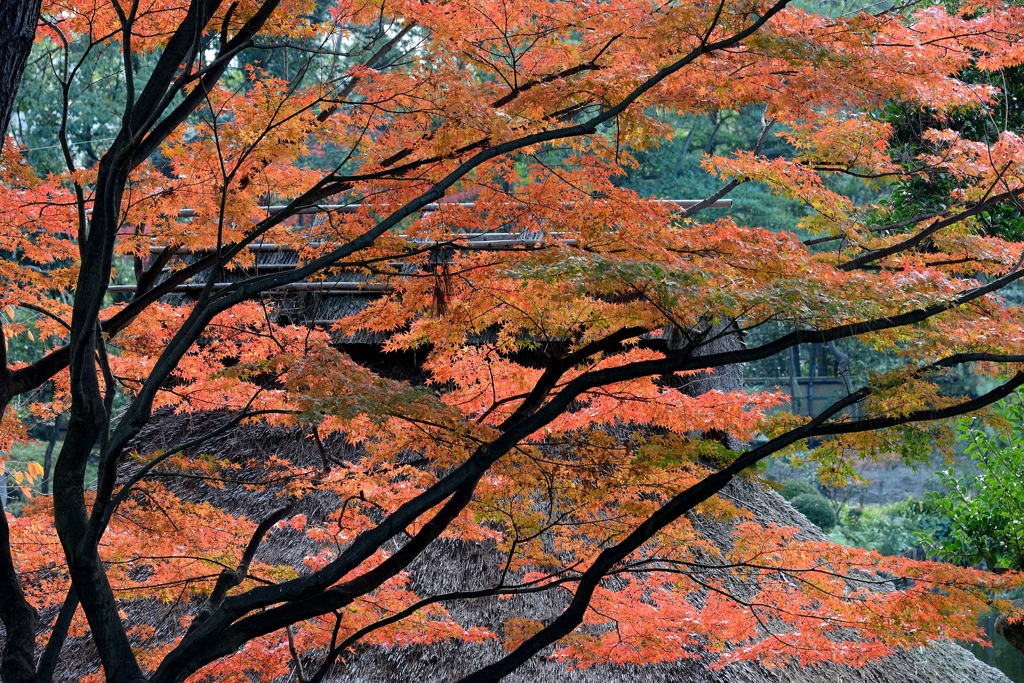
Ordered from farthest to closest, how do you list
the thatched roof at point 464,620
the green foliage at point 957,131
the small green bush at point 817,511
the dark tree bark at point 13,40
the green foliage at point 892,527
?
the small green bush at point 817,511 < the green foliage at point 892,527 < the green foliage at point 957,131 < the thatched roof at point 464,620 < the dark tree bark at point 13,40

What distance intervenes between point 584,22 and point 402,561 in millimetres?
2992

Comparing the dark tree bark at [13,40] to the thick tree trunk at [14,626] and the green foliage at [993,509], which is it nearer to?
the thick tree trunk at [14,626]

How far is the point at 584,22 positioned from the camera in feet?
15.0

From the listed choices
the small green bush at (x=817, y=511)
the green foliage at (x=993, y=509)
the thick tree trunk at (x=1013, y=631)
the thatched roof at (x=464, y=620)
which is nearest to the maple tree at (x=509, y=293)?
the thatched roof at (x=464, y=620)

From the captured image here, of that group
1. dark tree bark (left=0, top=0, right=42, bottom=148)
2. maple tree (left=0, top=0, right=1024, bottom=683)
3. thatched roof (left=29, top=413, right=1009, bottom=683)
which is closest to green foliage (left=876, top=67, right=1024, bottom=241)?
maple tree (left=0, top=0, right=1024, bottom=683)

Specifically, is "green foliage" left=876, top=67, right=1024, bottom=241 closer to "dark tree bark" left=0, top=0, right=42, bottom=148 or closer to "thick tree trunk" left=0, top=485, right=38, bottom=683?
"dark tree bark" left=0, top=0, right=42, bottom=148

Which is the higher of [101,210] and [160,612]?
[101,210]

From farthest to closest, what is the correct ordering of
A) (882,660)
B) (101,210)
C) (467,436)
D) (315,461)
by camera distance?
1. (315,461)
2. (882,660)
3. (467,436)
4. (101,210)

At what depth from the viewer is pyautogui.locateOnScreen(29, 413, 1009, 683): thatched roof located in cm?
611

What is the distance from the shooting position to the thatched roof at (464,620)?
6109 millimetres

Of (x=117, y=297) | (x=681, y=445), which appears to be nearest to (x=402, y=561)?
(x=681, y=445)

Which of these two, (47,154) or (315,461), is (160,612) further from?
(47,154)

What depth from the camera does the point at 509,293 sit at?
4.72 m

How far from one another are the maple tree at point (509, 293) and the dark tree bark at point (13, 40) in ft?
1.62
